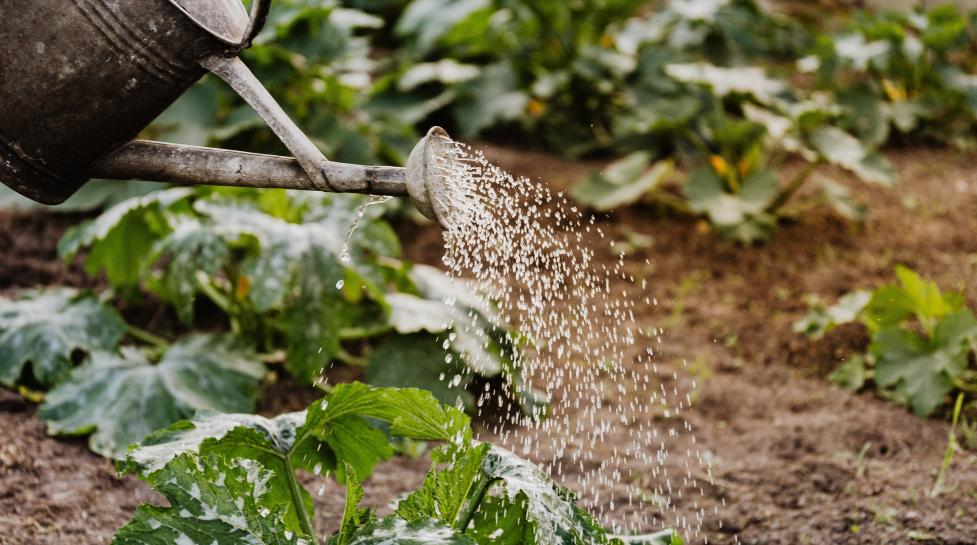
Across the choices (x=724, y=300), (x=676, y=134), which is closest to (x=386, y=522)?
(x=724, y=300)

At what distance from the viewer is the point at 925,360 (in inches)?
104

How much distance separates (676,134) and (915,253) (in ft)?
3.66

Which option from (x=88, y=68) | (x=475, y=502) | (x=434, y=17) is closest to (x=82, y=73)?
(x=88, y=68)

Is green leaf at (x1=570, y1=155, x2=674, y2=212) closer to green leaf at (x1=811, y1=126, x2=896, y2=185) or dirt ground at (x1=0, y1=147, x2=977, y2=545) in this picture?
dirt ground at (x1=0, y1=147, x2=977, y2=545)

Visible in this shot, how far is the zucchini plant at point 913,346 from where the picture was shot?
2586 mm

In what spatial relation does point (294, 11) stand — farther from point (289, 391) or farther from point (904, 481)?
point (904, 481)

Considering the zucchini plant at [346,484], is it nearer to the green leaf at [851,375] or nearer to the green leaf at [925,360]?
the green leaf at [925,360]

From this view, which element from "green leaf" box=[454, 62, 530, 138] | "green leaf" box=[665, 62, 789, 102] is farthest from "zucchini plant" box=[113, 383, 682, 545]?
"green leaf" box=[454, 62, 530, 138]

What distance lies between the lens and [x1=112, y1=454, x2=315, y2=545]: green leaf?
1.37 meters

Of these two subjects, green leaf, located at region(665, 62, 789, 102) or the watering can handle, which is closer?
the watering can handle

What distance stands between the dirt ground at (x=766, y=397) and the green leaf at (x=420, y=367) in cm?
21

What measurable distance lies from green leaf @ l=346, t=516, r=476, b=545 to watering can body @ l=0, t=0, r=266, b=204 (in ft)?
2.31

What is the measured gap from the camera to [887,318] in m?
2.77

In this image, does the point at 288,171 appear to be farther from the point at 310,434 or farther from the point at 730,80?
the point at 730,80
